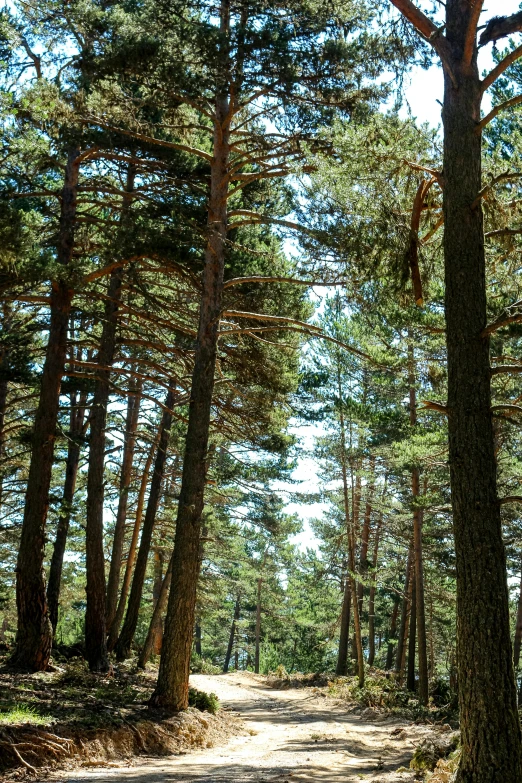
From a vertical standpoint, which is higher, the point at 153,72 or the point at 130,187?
the point at 130,187

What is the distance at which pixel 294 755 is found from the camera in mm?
9414

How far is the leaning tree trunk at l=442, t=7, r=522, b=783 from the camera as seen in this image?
5293mm

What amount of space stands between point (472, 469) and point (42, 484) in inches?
296

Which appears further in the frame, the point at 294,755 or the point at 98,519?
the point at 98,519

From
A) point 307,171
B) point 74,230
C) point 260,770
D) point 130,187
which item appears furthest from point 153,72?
point 260,770

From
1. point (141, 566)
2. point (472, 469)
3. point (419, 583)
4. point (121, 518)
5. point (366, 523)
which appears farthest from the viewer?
point (366, 523)

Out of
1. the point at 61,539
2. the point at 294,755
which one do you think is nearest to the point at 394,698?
the point at 294,755

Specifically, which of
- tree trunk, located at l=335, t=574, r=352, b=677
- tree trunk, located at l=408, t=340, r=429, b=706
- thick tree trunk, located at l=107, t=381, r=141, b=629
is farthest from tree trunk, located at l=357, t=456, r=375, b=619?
thick tree trunk, located at l=107, t=381, r=141, b=629

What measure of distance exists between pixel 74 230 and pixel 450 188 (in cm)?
765

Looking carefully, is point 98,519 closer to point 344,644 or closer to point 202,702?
point 202,702

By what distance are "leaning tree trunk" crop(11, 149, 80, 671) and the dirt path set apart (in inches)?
129

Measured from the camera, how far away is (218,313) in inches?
435

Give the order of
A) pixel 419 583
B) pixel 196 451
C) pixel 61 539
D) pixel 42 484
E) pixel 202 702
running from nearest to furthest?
pixel 196 451 → pixel 42 484 → pixel 202 702 → pixel 61 539 → pixel 419 583

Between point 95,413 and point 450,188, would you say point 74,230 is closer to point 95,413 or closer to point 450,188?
point 95,413
